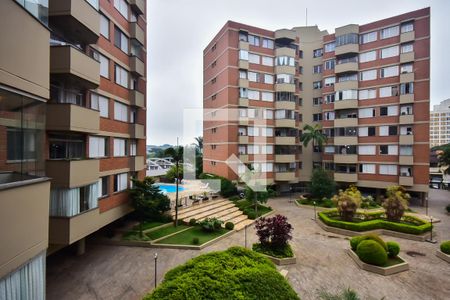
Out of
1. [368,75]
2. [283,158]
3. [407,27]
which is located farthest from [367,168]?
[407,27]

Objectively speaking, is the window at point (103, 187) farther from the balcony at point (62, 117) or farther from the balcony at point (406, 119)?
the balcony at point (406, 119)

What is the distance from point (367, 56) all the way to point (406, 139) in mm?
12257

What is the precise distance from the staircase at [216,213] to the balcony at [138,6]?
17.8m

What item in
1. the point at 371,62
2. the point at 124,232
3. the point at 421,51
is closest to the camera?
the point at 124,232

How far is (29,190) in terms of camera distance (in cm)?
598

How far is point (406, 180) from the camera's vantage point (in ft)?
99.5

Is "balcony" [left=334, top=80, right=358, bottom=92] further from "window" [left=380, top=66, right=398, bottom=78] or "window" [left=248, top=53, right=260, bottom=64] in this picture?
"window" [left=248, top=53, right=260, bottom=64]

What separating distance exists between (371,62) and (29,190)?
38.9 m

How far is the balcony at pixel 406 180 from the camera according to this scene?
Result: 98.8 feet

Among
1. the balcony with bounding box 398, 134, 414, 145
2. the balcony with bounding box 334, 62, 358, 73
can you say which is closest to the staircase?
the balcony with bounding box 398, 134, 414, 145

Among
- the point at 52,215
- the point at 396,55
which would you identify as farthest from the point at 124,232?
the point at 396,55

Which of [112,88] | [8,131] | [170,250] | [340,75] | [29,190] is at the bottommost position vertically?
[170,250]

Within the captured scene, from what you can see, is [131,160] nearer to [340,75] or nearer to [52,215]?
→ [52,215]

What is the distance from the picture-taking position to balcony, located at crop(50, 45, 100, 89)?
39.0 ft
